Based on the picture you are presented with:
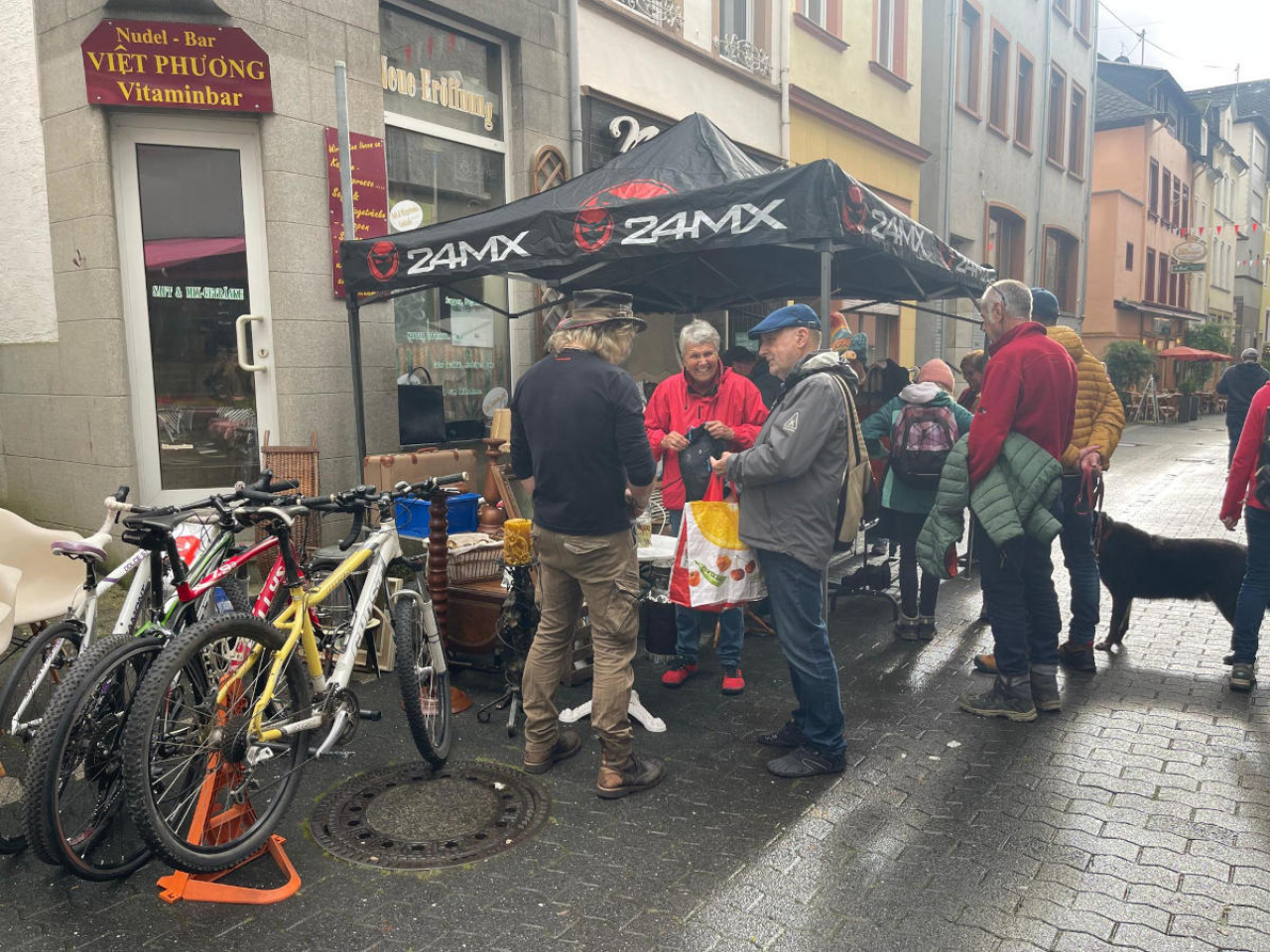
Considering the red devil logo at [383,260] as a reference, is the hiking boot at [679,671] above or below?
below

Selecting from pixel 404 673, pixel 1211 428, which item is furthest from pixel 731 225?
pixel 1211 428

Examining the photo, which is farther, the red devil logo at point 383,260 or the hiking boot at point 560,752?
the red devil logo at point 383,260

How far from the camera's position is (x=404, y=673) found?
358 cm

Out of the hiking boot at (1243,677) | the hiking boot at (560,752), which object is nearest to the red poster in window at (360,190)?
the hiking boot at (560,752)

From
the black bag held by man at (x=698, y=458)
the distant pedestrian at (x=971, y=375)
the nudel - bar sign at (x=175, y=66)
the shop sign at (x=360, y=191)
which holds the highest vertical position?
the nudel - bar sign at (x=175, y=66)

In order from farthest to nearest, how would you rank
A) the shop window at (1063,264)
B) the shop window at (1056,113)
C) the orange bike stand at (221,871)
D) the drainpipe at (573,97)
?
the shop window at (1063,264) < the shop window at (1056,113) < the drainpipe at (573,97) < the orange bike stand at (221,871)

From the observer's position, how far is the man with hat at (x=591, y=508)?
11.8 ft

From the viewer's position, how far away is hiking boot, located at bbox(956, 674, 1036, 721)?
14.3 feet

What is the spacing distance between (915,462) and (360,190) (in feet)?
14.5

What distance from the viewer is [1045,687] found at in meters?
4.48

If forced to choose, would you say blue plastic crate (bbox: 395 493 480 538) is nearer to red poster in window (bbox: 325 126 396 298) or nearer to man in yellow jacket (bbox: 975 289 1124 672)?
red poster in window (bbox: 325 126 396 298)

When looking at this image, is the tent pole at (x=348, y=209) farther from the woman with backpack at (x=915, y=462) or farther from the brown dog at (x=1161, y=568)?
the brown dog at (x=1161, y=568)

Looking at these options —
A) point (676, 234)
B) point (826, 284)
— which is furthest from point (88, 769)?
point (826, 284)

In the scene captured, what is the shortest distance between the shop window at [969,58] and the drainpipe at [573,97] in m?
10.6
